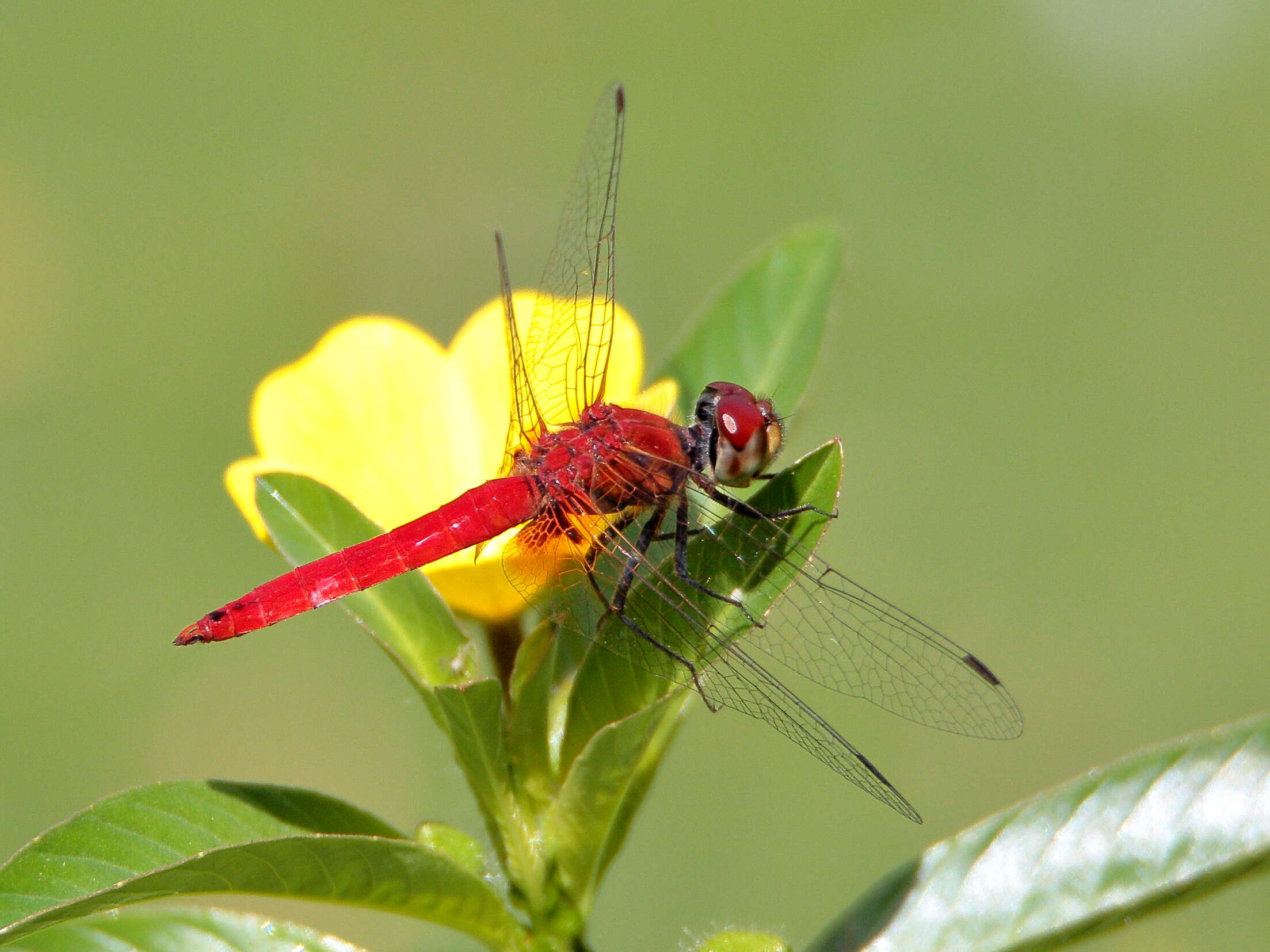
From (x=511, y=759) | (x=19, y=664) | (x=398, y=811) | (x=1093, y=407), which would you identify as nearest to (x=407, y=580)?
(x=511, y=759)

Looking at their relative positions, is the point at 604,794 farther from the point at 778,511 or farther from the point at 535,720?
the point at 778,511

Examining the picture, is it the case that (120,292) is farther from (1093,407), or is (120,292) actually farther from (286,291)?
(1093,407)

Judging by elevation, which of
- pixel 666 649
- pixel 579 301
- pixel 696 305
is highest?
pixel 696 305

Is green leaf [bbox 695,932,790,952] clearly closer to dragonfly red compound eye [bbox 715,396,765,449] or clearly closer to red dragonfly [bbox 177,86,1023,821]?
red dragonfly [bbox 177,86,1023,821]

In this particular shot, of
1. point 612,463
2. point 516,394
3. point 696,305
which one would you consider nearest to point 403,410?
point 516,394

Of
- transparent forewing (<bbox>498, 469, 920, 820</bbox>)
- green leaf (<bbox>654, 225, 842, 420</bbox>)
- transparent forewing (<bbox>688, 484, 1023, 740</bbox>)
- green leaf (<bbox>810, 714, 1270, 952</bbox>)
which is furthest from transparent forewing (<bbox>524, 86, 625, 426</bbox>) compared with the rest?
green leaf (<bbox>810, 714, 1270, 952</bbox>)

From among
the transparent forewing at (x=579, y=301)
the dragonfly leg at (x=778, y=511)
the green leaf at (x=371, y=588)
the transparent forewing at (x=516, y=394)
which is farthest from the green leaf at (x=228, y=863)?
the transparent forewing at (x=579, y=301)
